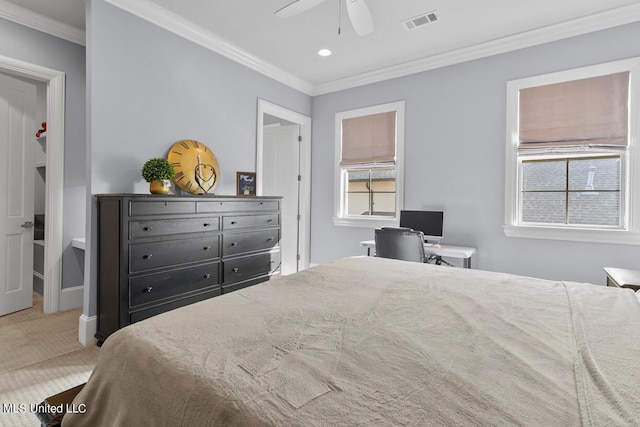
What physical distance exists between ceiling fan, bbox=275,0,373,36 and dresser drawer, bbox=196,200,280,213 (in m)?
1.67

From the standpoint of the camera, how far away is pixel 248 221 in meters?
3.45

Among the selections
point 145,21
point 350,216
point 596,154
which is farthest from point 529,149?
point 145,21

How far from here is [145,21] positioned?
2.99 m

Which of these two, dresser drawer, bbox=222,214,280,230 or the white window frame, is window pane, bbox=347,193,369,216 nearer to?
dresser drawer, bbox=222,214,280,230

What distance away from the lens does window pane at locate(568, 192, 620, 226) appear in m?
3.15

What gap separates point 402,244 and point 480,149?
1484mm

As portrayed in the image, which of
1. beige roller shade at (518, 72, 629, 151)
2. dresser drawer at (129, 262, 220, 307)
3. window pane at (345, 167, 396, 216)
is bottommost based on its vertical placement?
dresser drawer at (129, 262, 220, 307)

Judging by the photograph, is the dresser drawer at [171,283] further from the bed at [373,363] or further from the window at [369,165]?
the window at [369,165]

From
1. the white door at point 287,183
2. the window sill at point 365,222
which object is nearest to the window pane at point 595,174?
the window sill at point 365,222

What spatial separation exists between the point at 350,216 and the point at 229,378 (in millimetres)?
4051

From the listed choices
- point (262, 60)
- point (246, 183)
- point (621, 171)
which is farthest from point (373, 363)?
point (262, 60)

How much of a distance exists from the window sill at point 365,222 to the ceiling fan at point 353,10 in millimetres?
2430

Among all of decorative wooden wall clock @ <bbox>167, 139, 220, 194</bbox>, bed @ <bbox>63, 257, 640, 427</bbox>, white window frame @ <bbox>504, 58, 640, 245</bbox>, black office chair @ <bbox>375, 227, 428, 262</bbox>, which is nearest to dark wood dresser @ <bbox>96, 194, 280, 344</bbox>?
decorative wooden wall clock @ <bbox>167, 139, 220, 194</bbox>

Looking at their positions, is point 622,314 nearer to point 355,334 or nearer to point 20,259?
point 355,334
